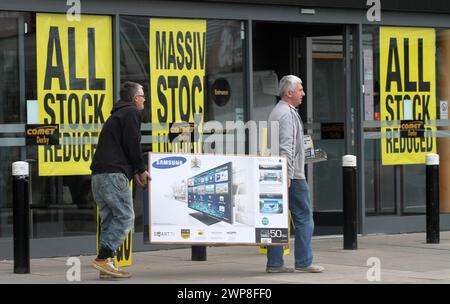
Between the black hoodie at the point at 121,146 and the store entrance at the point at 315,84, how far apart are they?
17.4ft

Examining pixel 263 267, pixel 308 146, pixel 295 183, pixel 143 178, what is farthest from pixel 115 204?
pixel 308 146

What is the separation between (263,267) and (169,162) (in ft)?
5.95

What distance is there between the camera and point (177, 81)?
1373cm

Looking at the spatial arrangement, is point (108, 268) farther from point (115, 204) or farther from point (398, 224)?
point (398, 224)

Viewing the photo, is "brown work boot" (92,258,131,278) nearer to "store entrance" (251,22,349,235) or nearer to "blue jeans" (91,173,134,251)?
"blue jeans" (91,173,134,251)

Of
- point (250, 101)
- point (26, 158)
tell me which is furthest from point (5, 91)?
point (250, 101)

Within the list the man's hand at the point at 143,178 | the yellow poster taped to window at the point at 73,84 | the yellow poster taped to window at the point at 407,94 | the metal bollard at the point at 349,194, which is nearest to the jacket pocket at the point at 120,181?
the man's hand at the point at 143,178

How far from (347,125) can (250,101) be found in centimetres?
180

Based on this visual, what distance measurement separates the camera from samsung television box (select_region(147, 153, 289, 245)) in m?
10.6

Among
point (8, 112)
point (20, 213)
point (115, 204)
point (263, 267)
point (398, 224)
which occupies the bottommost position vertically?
point (263, 267)

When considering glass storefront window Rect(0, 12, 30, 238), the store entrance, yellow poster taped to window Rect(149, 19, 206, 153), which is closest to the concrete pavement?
glass storefront window Rect(0, 12, 30, 238)

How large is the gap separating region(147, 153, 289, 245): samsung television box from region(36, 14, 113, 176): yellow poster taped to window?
2606 millimetres

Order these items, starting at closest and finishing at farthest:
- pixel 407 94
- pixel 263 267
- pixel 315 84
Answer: pixel 263 267 < pixel 407 94 < pixel 315 84

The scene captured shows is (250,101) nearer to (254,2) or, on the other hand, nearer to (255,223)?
(254,2)
